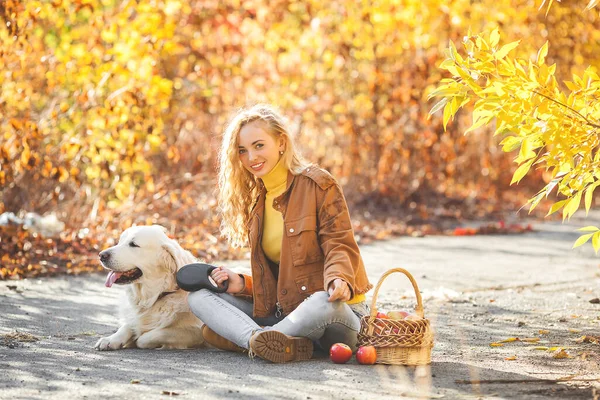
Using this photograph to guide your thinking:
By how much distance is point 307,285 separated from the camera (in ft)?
14.5

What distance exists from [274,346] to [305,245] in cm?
56

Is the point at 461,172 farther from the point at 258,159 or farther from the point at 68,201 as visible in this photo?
the point at 258,159

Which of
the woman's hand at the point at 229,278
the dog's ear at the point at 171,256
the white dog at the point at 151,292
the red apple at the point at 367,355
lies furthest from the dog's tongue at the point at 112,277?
the red apple at the point at 367,355

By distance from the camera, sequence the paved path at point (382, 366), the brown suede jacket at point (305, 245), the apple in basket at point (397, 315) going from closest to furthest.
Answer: the paved path at point (382, 366), the apple in basket at point (397, 315), the brown suede jacket at point (305, 245)

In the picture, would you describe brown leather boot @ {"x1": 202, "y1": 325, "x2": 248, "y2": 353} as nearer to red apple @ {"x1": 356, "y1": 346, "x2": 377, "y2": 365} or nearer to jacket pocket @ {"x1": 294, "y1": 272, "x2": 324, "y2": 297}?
jacket pocket @ {"x1": 294, "y1": 272, "x2": 324, "y2": 297}

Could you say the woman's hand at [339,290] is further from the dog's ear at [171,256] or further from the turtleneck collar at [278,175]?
the dog's ear at [171,256]

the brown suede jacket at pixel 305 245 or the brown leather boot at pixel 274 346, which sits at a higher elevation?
the brown suede jacket at pixel 305 245

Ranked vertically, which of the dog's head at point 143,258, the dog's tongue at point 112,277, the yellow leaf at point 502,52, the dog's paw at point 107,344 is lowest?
the dog's paw at point 107,344

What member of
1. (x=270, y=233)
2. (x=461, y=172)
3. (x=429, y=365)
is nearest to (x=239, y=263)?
(x=270, y=233)

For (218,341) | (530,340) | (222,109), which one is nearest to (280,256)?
(218,341)

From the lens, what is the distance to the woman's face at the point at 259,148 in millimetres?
4621

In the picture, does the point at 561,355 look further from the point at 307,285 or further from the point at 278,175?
the point at 278,175

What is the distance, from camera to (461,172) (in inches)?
543

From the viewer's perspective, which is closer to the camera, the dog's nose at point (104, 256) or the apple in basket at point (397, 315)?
the apple in basket at point (397, 315)
